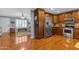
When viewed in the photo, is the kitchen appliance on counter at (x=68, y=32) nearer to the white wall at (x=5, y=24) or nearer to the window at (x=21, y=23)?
the window at (x=21, y=23)

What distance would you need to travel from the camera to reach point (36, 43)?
1756 millimetres

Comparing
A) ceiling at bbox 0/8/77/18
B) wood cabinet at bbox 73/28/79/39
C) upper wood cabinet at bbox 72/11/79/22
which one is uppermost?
ceiling at bbox 0/8/77/18

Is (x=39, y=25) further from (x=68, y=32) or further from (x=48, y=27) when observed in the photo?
(x=68, y=32)

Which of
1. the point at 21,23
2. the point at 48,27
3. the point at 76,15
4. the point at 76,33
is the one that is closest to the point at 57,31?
the point at 48,27

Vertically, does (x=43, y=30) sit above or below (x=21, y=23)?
below

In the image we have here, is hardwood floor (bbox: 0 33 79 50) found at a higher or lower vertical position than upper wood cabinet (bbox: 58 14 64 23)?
lower

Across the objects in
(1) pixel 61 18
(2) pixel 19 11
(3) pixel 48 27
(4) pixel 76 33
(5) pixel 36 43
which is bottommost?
(5) pixel 36 43

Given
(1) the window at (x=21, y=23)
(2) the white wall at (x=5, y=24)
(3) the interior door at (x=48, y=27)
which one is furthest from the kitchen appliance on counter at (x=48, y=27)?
(2) the white wall at (x=5, y=24)

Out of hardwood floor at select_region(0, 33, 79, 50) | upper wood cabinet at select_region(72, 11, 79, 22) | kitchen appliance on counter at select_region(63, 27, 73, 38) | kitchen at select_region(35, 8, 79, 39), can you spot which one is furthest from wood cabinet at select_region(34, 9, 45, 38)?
upper wood cabinet at select_region(72, 11, 79, 22)

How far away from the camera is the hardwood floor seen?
1685 mm

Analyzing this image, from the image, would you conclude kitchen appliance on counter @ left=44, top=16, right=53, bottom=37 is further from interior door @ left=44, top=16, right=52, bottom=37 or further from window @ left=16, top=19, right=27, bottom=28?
window @ left=16, top=19, right=27, bottom=28

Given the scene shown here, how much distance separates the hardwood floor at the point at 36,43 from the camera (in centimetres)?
169
